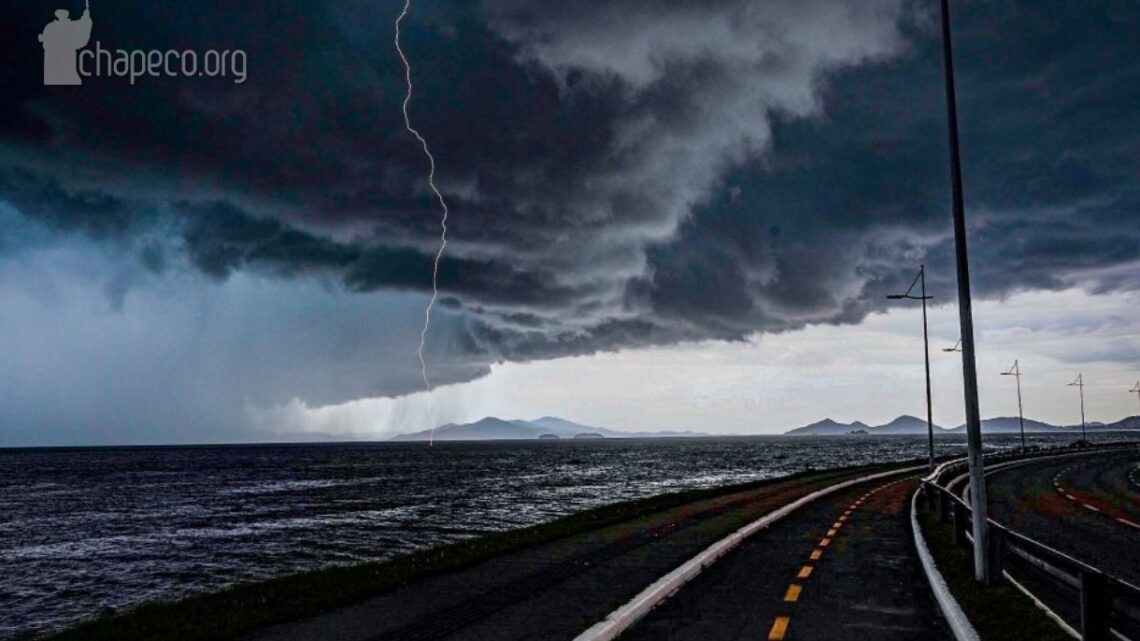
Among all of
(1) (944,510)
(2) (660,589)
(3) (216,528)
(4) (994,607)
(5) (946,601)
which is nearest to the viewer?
(4) (994,607)

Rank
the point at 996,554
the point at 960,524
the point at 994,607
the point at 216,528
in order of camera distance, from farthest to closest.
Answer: the point at 216,528 < the point at 960,524 < the point at 996,554 < the point at 994,607

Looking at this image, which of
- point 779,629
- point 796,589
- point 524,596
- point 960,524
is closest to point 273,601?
point 524,596

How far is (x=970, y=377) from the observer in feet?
43.6

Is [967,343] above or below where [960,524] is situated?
above

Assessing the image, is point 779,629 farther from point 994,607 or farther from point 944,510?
point 944,510

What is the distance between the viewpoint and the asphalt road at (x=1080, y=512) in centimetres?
1805

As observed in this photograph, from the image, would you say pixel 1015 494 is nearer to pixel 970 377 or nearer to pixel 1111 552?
pixel 1111 552

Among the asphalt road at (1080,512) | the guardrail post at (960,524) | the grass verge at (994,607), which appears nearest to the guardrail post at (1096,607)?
the grass verge at (994,607)

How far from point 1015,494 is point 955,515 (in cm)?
2262

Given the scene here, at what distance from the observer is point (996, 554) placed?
41.8ft


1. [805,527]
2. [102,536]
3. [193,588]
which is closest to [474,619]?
[805,527]

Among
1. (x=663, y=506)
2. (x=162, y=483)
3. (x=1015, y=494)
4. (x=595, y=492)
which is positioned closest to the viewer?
(x=663, y=506)

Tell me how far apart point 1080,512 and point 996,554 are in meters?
18.6

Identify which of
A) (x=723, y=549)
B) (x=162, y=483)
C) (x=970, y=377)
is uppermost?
(x=970, y=377)
